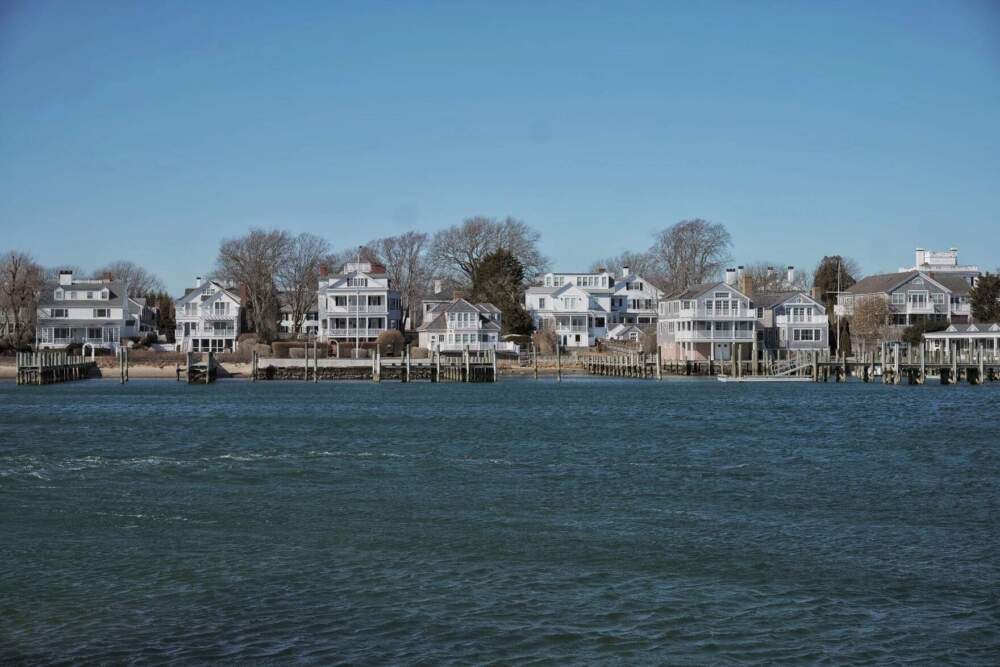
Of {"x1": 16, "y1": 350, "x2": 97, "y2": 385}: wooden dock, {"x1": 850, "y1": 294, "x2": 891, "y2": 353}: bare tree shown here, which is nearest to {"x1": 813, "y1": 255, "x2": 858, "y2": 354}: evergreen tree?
{"x1": 850, "y1": 294, "x2": 891, "y2": 353}: bare tree

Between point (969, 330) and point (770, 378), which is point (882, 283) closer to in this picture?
point (969, 330)

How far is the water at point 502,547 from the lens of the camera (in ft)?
42.7

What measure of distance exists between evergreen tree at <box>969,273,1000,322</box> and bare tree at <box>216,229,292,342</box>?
199 ft

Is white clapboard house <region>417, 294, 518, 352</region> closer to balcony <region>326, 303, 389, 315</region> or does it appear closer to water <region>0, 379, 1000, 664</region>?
balcony <region>326, 303, 389, 315</region>

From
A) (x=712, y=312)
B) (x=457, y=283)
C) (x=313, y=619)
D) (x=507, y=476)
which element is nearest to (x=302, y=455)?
(x=507, y=476)

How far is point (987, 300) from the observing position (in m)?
92.0

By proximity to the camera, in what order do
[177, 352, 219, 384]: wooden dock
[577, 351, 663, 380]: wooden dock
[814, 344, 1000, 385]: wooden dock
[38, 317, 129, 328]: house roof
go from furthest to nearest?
[38, 317, 129, 328]: house roof, [577, 351, 663, 380]: wooden dock, [177, 352, 219, 384]: wooden dock, [814, 344, 1000, 385]: wooden dock

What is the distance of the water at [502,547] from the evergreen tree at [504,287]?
206 ft

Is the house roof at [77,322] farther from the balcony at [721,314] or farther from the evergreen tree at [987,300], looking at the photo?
the evergreen tree at [987,300]

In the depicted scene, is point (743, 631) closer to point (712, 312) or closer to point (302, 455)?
point (302, 455)

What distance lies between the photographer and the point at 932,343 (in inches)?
3430

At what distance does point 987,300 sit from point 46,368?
71946 mm

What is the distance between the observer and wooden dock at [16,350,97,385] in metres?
78.9

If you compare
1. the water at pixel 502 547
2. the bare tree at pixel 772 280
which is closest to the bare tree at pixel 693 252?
the bare tree at pixel 772 280
